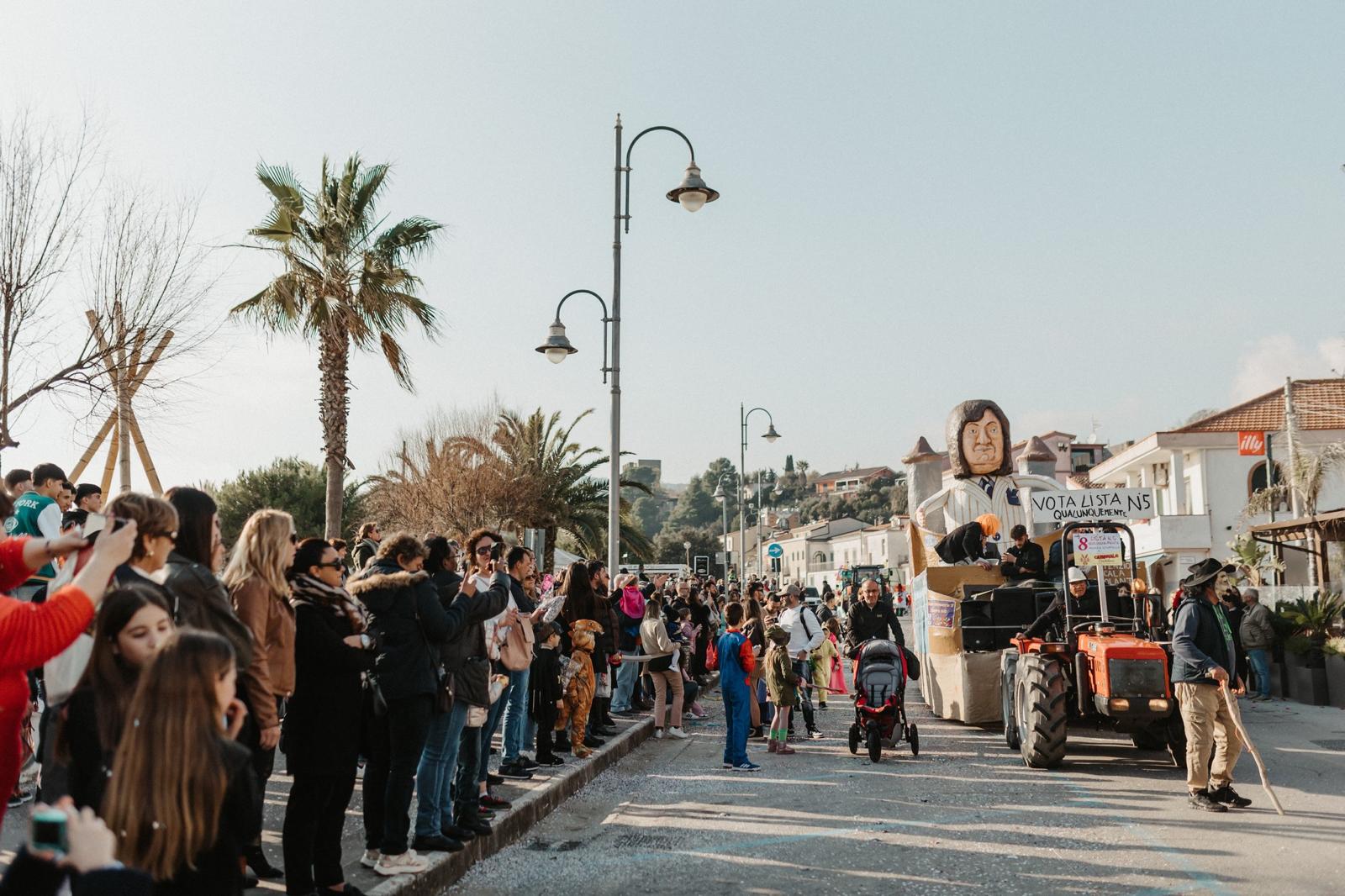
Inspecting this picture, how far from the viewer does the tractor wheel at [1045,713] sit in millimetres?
10180

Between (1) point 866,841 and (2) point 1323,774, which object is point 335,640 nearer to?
(1) point 866,841

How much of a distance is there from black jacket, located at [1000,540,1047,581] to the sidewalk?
528cm

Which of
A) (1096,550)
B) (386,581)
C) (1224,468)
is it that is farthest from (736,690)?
(1224,468)

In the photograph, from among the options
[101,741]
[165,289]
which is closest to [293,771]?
[101,741]

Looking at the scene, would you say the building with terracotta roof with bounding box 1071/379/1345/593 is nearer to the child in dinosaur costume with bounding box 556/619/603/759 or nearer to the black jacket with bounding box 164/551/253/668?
the child in dinosaur costume with bounding box 556/619/603/759

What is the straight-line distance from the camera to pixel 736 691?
11.0 meters

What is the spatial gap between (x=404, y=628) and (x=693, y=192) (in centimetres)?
1203

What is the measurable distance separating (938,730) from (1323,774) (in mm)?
Result: 4438

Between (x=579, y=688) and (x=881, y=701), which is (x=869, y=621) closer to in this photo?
(x=881, y=701)

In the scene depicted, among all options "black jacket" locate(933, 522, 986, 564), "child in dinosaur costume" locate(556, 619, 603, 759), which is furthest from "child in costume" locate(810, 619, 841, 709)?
"child in dinosaur costume" locate(556, 619, 603, 759)

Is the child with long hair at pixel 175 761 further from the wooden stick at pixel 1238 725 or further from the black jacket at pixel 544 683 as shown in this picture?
the wooden stick at pixel 1238 725

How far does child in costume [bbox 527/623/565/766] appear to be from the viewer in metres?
10.0

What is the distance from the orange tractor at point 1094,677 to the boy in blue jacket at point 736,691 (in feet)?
8.46

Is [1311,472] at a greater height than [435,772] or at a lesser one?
greater
